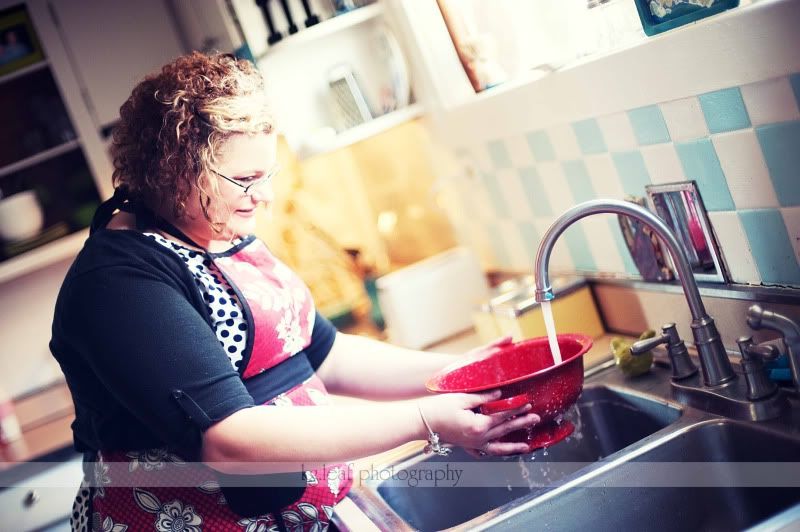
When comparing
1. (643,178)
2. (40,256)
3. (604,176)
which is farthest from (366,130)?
(40,256)

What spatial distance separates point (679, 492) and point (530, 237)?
0.90 meters

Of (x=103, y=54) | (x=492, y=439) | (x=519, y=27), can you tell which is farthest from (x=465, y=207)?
(x=103, y=54)

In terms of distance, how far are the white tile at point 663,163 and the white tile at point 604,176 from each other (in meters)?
0.10

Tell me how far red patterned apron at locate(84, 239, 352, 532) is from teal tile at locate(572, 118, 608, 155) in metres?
0.63

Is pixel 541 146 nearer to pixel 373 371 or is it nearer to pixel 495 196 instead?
pixel 495 196

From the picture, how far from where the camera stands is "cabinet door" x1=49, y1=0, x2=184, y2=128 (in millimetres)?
3080

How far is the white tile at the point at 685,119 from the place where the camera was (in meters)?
1.29

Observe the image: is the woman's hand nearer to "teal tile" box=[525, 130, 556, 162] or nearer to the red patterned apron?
the red patterned apron

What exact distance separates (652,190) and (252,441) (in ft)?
2.60

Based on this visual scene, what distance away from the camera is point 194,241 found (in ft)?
4.26

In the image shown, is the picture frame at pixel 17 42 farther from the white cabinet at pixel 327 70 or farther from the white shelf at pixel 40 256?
the white cabinet at pixel 327 70

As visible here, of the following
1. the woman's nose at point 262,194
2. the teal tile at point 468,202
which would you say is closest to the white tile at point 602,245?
the teal tile at point 468,202

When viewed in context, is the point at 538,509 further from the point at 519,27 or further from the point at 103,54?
the point at 103,54

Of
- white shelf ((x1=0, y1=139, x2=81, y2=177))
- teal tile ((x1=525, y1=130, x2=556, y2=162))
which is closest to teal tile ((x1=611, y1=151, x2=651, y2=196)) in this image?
teal tile ((x1=525, y1=130, x2=556, y2=162))
